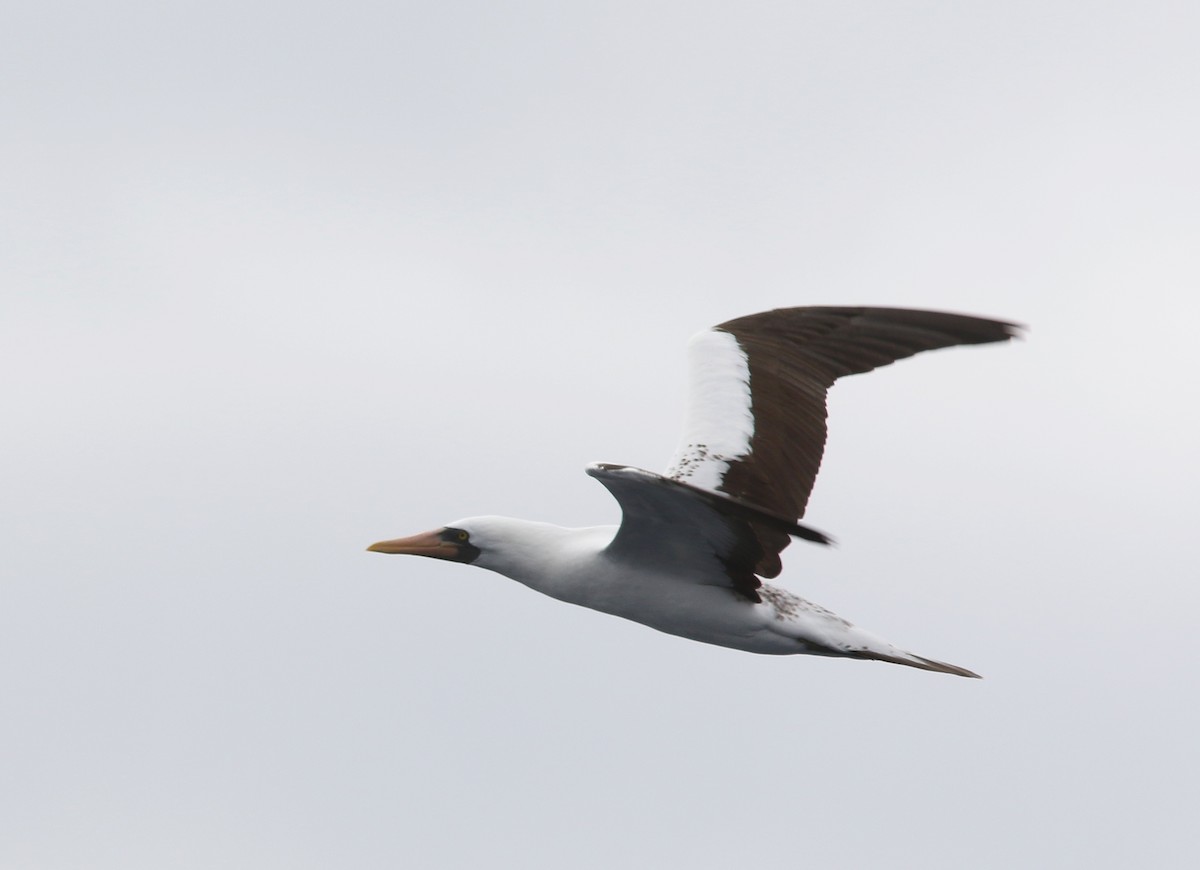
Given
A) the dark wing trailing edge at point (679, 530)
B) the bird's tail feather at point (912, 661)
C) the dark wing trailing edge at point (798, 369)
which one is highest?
the dark wing trailing edge at point (798, 369)

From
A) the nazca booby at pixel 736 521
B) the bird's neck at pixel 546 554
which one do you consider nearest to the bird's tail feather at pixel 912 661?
the nazca booby at pixel 736 521

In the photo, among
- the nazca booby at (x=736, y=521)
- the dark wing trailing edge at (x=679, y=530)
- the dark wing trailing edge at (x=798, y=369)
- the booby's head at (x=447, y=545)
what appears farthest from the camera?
the booby's head at (x=447, y=545)

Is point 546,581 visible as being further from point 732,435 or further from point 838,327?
point 838,327

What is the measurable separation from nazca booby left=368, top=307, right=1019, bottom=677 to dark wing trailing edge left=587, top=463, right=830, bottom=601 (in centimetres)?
2

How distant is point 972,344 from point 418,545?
209 inches

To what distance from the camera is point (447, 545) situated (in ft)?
49.9

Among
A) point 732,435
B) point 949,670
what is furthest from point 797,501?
point 949,670

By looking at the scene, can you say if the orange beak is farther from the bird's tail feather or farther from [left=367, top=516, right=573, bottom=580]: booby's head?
the bird's tail feather

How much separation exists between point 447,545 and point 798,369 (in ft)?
11.9

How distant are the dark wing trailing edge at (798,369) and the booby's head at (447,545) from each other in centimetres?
202

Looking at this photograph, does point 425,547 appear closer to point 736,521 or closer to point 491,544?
point 491,544

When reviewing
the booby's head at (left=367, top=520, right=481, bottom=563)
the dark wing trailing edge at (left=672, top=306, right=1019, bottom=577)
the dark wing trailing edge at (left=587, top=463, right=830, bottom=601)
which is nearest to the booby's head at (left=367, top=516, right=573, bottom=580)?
the booby's head at (left=367, top=520, right=481, bottom=563)

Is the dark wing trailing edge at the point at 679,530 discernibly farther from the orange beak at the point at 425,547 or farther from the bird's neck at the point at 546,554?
the orange beak at the point at 425,547

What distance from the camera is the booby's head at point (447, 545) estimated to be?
596 inches
